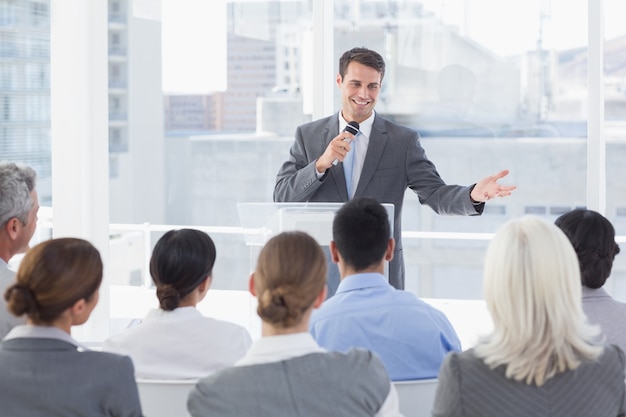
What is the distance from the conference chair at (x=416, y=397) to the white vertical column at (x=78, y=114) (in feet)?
9.99

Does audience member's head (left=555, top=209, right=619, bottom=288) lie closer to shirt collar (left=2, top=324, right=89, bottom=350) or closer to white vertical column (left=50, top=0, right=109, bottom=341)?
shirt collar (left=2, top=324, right=89, bottom=350)

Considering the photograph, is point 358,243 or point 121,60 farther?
point 121,60

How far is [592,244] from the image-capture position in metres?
2.28

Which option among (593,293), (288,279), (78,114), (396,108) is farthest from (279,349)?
(396,108)

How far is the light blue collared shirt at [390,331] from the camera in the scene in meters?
2.16

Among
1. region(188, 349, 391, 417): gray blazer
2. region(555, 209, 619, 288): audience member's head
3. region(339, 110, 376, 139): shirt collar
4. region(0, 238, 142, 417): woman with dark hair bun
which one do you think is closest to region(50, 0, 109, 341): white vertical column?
region(339, 110, 376, 139): shirt collar

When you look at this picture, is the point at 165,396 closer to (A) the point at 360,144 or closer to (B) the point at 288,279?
(B) the point at 288,279

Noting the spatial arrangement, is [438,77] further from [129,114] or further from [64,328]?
[64,328]

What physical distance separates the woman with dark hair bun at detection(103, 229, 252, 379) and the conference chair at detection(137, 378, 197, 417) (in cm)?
7

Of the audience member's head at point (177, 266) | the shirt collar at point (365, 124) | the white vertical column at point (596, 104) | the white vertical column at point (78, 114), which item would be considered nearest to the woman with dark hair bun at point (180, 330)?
the audience member's head at point (177, 266)

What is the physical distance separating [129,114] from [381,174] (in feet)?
20.3

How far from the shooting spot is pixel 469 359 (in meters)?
1.76

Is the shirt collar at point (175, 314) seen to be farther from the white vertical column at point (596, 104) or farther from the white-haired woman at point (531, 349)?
the white vertical column at point (596, 104)

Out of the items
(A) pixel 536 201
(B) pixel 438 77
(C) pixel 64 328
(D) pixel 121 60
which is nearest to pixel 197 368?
(C) pixel 64 328
